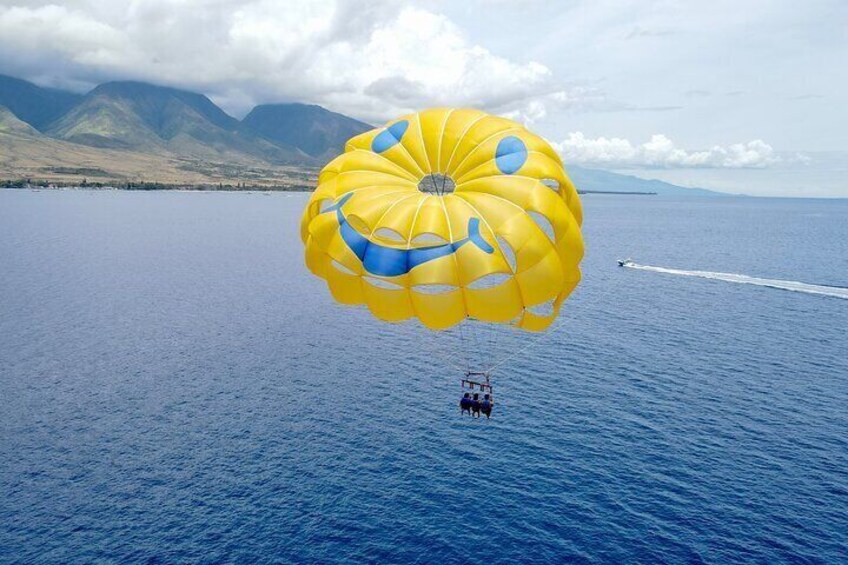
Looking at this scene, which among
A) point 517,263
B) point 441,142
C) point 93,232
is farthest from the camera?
point 93,232

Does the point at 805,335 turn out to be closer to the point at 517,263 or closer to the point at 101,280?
the point at 517,263

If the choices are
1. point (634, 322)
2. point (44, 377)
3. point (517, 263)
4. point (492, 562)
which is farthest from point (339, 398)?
point (634, 322)

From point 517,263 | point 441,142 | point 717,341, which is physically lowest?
point 717,341

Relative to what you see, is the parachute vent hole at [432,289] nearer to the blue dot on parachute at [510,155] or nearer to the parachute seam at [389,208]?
the parachute seam at [389,208]

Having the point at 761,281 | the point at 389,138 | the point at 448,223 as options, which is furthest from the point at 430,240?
the point at 761,281

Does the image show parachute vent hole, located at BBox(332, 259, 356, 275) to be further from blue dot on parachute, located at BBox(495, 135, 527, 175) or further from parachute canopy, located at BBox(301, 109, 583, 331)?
blue dot on parachute, located at BBox(495, 135, 527, 175)

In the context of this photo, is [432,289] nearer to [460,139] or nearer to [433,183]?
[433,183]
